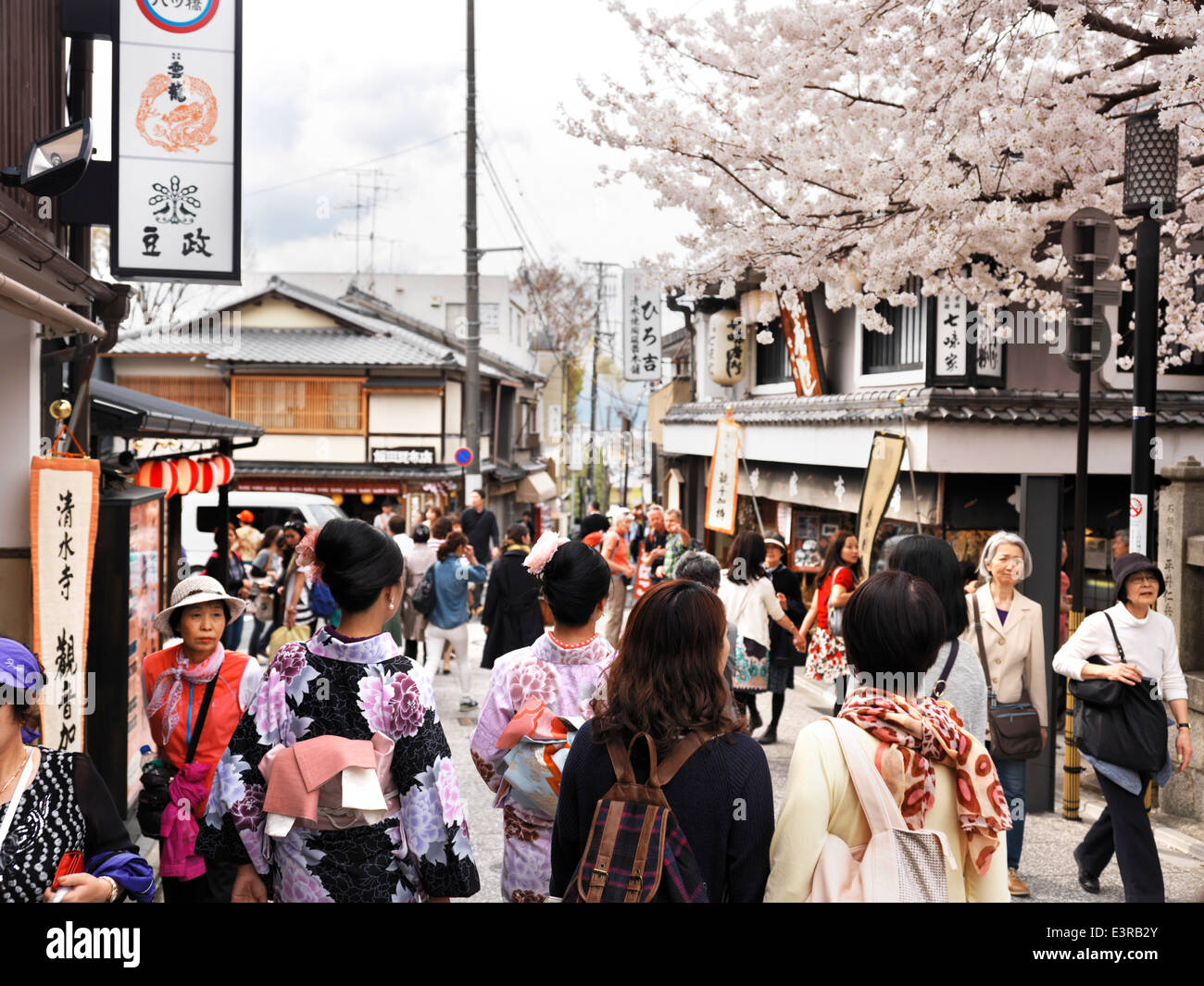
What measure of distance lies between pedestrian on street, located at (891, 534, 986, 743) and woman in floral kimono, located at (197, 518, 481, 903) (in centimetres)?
221

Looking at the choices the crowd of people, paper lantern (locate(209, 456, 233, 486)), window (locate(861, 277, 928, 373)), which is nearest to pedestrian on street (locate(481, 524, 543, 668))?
paper lantern (locate(209, 456, 233, 486))

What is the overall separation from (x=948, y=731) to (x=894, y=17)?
6.60m

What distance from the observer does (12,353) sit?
6.14m

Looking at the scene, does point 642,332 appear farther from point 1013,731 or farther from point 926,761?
point 926,761

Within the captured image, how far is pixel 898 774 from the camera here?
9.07ft

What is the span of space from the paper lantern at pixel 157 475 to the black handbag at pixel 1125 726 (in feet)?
24.4

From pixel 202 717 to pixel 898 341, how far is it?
11.1m

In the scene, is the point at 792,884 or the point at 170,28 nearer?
the point at 792,884

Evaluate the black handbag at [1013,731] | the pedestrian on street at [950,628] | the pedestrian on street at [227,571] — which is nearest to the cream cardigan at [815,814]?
the pedestrian on street at [950,628]

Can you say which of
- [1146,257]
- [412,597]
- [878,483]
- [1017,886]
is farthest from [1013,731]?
[412,597]

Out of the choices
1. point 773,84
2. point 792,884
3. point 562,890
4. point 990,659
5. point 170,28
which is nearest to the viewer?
point 792,884

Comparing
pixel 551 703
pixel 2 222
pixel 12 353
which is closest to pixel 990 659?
pixel 551 703

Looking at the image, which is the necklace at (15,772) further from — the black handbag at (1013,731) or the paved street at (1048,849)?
the black handbag at (1013,731)

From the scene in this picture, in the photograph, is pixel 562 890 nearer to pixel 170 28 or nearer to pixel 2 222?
pixel 2 222
